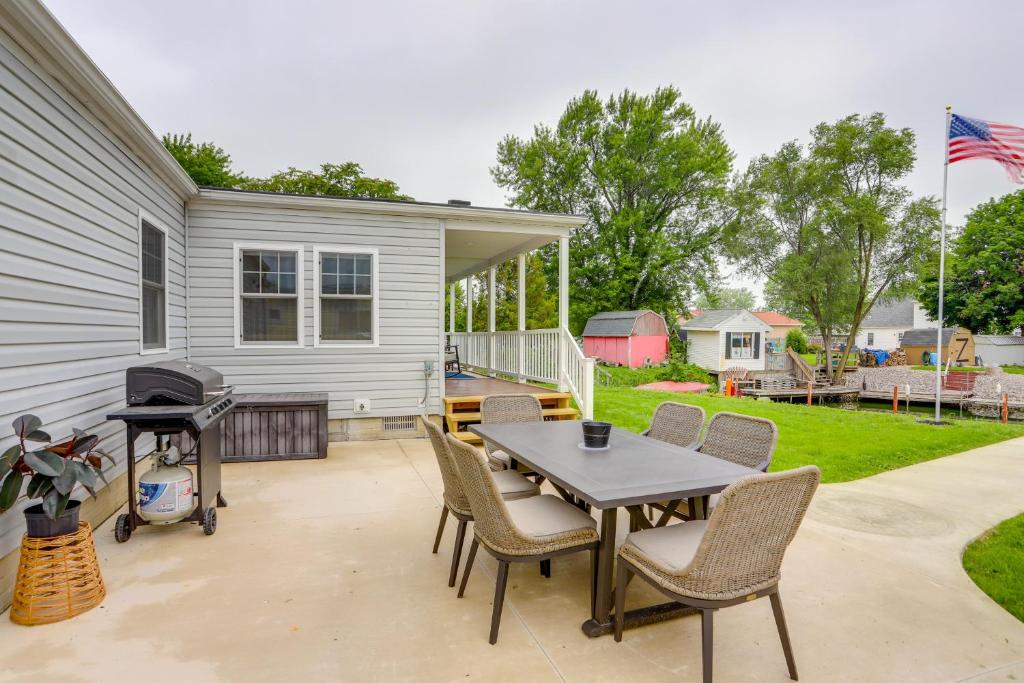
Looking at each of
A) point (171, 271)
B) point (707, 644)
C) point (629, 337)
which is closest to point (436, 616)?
point (707, 644)

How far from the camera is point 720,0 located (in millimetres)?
8773

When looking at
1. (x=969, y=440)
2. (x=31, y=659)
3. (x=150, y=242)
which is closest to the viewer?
(x=31, y=659)

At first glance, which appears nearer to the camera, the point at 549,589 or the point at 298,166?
the point at 549,589

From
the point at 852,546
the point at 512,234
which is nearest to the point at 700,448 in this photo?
the point at 852,546

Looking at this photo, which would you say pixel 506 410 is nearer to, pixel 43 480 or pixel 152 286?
pixel 43 480

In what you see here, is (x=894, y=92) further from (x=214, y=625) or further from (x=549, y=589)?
(x=214, y=625)

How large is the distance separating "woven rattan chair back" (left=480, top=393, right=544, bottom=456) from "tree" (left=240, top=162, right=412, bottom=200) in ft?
59.4

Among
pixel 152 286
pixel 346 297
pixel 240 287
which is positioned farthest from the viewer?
pixel 346 297

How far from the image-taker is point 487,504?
7.39ft

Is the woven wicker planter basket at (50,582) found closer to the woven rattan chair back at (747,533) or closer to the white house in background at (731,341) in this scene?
the woven rattan chair back at (747,533)

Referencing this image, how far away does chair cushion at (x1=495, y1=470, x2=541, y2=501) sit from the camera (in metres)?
3.03

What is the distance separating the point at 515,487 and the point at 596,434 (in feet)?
1.98

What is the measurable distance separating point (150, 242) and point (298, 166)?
18521 mm

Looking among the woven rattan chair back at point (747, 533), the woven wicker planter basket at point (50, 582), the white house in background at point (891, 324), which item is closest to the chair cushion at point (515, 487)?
the woven rattan chair back at point (747, 533)
